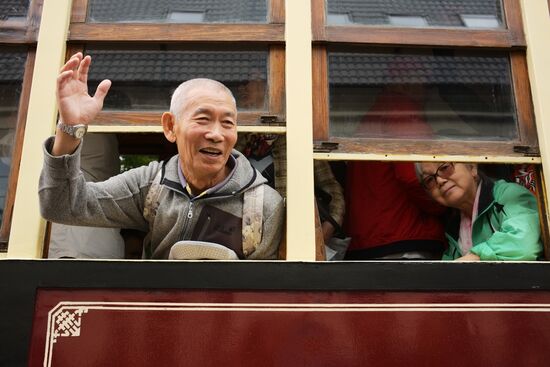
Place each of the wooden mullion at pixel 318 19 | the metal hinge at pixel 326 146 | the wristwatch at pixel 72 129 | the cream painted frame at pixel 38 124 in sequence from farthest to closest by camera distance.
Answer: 1. the wooden mullion at pixel 318 19
2. the metal hinge at pixel 326 146
3. the cream painted frame at pixel 38 124
4. the wristwatch at pixel 72 129

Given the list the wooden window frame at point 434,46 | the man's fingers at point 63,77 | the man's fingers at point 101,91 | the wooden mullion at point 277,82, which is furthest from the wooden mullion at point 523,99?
the man's fingers at point 63,77

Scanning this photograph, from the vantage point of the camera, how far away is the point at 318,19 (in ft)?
6.77

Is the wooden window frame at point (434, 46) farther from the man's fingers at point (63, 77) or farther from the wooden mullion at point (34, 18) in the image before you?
the wooden mullion at point (34, 18)

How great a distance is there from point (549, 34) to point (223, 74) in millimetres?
1168

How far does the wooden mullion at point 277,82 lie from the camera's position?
1979 mm

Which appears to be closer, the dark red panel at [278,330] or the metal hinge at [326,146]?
the dark red panel at [278,330]

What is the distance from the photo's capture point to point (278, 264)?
1.80 meters

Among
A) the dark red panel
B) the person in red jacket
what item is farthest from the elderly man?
the person in red jacket

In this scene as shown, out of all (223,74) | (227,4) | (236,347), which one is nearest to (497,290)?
(236,347)

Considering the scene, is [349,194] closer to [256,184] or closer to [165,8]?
[256,184]

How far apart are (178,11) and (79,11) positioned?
35 cm

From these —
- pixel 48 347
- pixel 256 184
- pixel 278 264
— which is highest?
pixel 256 184

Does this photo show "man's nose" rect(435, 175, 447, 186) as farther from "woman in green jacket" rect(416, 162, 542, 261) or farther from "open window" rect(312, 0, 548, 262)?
"open window" rect(312, 0, 548, 262)

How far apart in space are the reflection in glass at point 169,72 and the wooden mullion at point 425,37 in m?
0.29
